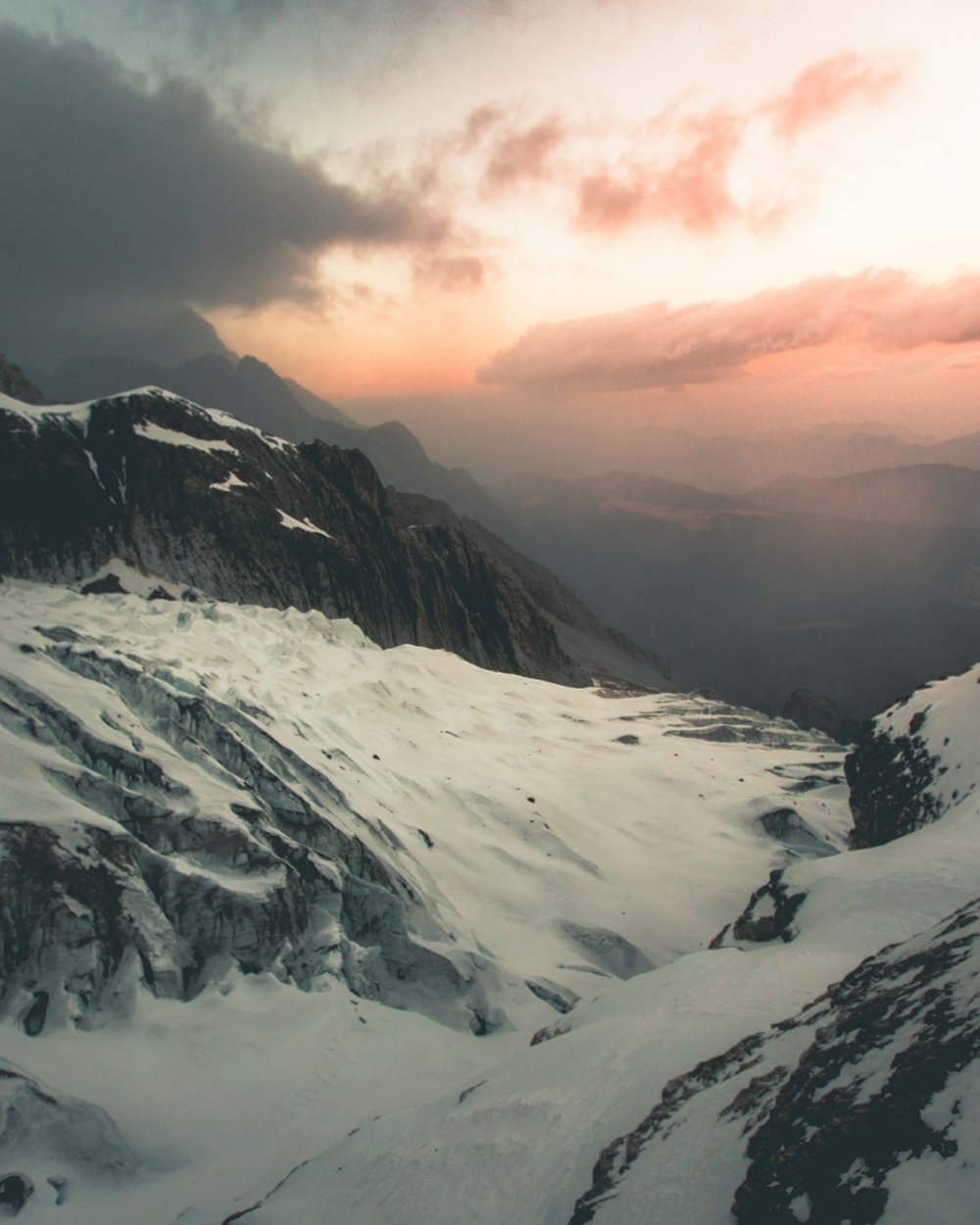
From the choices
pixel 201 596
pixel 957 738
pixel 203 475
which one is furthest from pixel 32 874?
pixel 203 475

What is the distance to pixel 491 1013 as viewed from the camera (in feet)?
Answer: 64.9

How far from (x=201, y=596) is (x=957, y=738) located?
65.0m

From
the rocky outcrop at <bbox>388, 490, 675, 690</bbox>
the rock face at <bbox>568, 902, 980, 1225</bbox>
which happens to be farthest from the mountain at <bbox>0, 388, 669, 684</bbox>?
the rock face at <bbox>568, 902, 980, 1225</bbox>

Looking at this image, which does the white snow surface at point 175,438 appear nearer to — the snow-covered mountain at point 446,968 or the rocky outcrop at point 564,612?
the snow-covered mountain at point 446,968

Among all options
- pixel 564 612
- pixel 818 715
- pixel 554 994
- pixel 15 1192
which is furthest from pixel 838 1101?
pixel 564 612

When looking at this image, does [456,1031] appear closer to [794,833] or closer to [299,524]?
[794,833]

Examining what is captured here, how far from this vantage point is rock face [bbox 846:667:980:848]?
27.0 meters

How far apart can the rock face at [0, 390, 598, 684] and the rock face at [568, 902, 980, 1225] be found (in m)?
73.7

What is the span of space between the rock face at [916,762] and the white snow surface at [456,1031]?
1.11m

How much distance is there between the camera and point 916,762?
29266mm

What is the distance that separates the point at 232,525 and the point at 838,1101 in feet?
267

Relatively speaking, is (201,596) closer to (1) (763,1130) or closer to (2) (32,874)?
(2) (32,874)

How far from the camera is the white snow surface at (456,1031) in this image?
11352 millimetres

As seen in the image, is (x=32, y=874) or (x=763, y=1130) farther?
(x=32, y=874)
